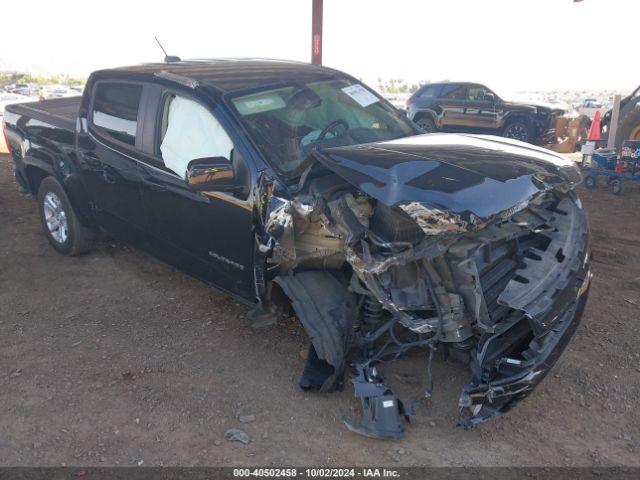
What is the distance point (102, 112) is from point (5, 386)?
2251 millimetres

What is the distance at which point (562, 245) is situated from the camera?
131 inches

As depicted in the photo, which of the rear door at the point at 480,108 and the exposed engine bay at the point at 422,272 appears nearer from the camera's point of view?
the exposed engine bay at the point at 422,272

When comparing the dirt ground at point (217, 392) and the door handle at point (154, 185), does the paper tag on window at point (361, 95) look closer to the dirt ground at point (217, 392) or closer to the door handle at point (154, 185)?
the door handle at point (154, 185)

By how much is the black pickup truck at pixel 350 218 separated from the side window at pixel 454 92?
10047 mm

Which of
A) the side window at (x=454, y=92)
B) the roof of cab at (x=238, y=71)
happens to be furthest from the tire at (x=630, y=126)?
the roof of cab at (x=238, y=71)

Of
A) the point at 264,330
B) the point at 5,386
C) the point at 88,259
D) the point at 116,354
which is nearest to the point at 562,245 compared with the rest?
the point at 264,330

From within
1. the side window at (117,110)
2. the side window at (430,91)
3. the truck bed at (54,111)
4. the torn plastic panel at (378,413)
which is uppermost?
the side window at (117,110)

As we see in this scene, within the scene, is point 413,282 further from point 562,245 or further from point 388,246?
point 562,245

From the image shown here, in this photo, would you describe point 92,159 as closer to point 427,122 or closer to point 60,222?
point 60,222

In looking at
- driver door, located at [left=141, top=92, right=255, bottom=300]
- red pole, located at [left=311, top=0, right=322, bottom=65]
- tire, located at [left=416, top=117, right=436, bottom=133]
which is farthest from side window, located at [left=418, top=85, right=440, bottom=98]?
driver door, located at [left=141, top=92, right=255, bottom=300]

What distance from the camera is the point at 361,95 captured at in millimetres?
4438

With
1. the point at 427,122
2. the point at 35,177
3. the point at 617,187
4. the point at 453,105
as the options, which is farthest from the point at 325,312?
the point at 427,122

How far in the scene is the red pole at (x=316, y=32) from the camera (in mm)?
10070

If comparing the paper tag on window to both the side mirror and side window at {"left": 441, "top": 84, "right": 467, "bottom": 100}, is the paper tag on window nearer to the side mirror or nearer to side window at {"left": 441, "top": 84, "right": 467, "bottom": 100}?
the side mirror
